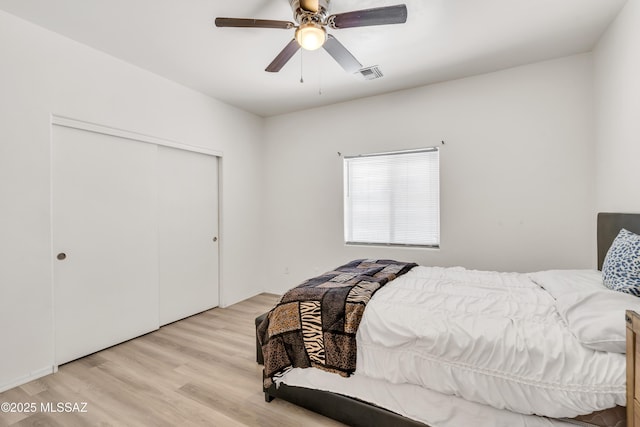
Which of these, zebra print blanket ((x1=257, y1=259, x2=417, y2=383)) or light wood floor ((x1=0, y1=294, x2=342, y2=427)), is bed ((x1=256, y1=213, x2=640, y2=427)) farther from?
light wood floor ((x1=0, y1=294, x2=342, y2=427))

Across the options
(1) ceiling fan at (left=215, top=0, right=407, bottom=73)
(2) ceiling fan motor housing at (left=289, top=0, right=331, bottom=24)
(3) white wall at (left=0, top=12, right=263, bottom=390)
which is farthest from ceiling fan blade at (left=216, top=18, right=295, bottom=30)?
(3) white wall at (left=0, top=12, right=263, bottom=390)

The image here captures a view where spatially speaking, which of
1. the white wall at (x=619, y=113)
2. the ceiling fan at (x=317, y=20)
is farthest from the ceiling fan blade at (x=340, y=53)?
the white wall at (x=619, y=113)

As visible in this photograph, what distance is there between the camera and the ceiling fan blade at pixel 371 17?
66.5 inches

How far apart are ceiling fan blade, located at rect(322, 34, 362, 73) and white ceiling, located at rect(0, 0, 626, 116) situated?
279 millimetres

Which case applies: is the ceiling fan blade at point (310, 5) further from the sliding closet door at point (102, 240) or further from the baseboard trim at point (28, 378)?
the baseboard trim at point (28, 378)

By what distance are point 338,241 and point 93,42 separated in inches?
130

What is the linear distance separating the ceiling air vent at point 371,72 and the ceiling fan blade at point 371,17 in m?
1.20

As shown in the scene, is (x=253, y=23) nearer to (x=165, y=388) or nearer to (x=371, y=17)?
(x=371, y=17)

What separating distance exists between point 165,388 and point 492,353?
218 centimetres

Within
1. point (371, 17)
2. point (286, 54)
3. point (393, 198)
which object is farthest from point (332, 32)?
point (393, 198)

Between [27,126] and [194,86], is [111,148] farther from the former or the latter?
[194,86]

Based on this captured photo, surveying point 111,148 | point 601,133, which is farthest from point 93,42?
point 601,133

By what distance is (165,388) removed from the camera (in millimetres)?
2115

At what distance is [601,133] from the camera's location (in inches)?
102
